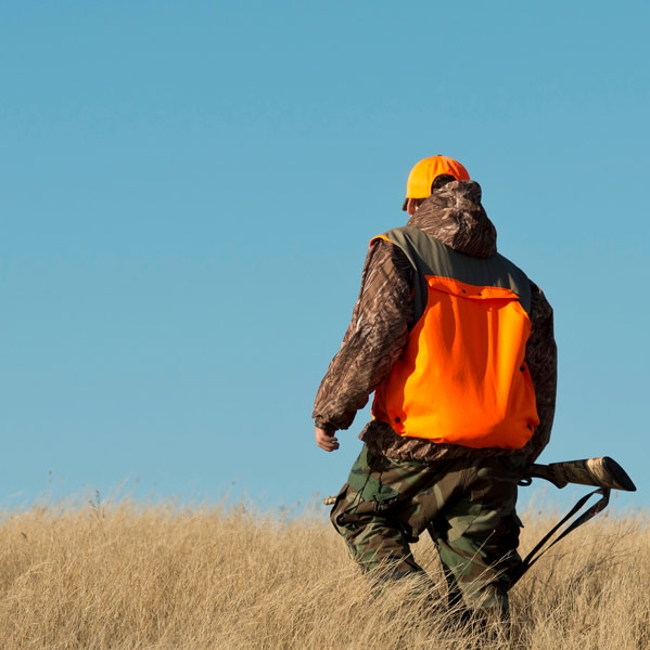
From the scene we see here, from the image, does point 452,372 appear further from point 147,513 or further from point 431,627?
point 147,513

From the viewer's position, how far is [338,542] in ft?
25.1

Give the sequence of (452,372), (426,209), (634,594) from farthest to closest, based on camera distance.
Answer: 1. (634,594)
2. (426,209)
3. (452,372)

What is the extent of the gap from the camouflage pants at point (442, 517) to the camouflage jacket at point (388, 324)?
0.35ft

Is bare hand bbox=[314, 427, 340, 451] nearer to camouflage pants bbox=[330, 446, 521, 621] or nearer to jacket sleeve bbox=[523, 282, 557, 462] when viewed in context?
camouflage pants bbox=[330, 446, 521, 621]

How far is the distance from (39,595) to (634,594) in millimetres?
3414

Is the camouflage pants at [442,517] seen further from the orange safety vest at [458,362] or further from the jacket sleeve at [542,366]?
the jacket sleeve at [542,366]

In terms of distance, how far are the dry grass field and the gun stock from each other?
2.50ft

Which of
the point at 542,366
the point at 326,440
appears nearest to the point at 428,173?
the point at 542,366

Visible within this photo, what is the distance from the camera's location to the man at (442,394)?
16.4ft

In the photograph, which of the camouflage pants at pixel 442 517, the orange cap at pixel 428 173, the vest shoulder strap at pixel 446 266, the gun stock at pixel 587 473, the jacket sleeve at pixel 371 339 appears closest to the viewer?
the jacket sleeve at pixel 371 339

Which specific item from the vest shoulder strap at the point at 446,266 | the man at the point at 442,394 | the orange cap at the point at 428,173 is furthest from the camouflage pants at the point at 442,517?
the orange cap at the point at 428,173

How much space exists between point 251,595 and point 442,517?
120 centimetres

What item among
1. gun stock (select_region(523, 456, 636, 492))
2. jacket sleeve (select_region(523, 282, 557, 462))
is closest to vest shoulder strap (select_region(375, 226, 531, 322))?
jacket sleeve (select_region(523, 282, 557, 462))

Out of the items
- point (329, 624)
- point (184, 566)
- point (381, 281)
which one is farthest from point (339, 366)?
point (184, 566)
